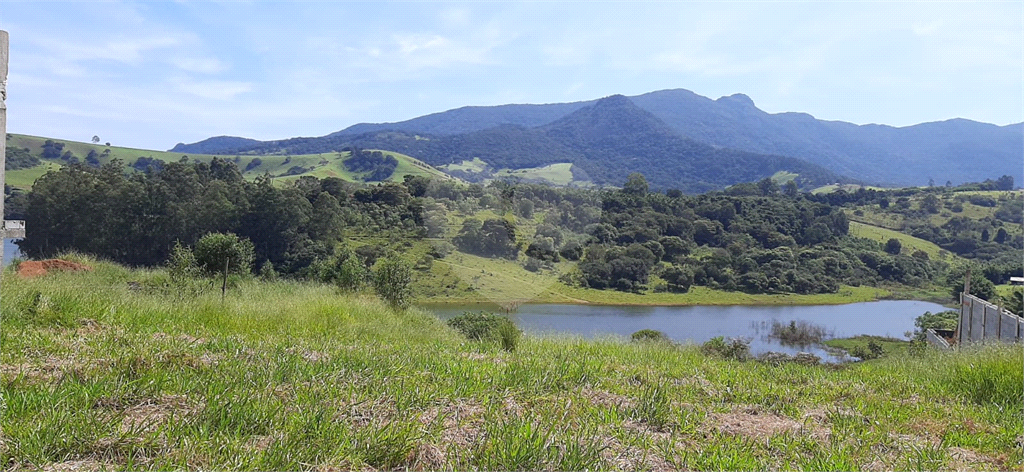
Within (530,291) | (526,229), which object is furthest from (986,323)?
(530,291)

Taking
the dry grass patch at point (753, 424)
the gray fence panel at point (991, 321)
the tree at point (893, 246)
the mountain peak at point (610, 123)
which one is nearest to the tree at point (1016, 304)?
the gray fence panel at point (991, 321)

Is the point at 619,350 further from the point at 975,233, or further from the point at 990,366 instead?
the point at 975,233

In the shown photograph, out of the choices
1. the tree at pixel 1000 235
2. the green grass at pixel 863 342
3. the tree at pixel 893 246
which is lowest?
the green grass at pixel 863 342

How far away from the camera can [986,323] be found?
1330 cm

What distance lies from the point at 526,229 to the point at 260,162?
101335mm

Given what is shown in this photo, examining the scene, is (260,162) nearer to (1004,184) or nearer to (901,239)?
(901,239)

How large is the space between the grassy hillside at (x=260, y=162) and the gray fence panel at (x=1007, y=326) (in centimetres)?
6344

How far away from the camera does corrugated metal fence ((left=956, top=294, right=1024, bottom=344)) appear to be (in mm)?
11510

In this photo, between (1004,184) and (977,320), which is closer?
(977,320)

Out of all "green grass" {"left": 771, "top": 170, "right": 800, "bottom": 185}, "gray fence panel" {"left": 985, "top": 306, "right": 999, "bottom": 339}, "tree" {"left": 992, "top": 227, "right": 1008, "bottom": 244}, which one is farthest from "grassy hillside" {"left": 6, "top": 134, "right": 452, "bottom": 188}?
"green grass" {"left": 771, "top": 170, "right": 800, "bottom": 185}

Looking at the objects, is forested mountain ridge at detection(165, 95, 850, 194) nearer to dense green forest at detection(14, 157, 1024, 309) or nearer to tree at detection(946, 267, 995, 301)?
dense green forest at detection(14, 157, 1024, 309)

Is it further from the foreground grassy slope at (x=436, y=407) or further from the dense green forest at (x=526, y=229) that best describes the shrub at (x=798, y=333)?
the foreground grassy slope at (x=436, y=407)

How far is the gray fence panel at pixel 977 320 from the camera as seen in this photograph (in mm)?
13648

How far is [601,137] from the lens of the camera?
15025 centimetres
